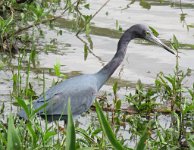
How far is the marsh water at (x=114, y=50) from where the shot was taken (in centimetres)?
679

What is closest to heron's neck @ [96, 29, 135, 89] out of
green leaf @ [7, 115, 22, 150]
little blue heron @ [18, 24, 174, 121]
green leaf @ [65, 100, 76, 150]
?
little blue heron @ [18, 24, 174, 121]

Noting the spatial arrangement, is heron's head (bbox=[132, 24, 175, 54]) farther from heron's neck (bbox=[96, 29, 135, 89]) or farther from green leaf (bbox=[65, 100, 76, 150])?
green leaf (bbox=[65, 100, 76, 150])

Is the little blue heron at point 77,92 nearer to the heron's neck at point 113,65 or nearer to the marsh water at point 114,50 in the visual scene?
the heron's neck at point 113,65

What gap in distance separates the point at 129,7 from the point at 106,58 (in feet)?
8.31

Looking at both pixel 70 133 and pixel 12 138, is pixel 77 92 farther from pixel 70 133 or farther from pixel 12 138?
pixel 70 133

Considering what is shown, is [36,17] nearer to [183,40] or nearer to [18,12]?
[18,12]

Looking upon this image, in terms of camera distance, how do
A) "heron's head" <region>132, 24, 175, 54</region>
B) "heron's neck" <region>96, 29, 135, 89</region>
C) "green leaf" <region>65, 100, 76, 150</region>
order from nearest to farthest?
"green leaf" <region>65, 100, 76, 150</region> < "heron's neck" <region>96, 29, 135, 89</region> < "heron's head" <region>132, 24, 175, 54</region>

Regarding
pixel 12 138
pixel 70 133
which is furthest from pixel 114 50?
pixel 70 133

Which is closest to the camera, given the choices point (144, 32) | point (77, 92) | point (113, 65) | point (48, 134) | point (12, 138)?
Answer: point (12, 138)

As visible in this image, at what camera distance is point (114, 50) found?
26.1ft

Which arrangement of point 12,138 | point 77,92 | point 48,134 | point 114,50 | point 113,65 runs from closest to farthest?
point 12,138
point 48,134
point 77,92
point 113,65
point 114,50

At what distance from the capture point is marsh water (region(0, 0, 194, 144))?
6.79 meters

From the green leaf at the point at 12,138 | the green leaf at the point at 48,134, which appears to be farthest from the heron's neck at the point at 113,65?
the green leaf at the point at 12,138

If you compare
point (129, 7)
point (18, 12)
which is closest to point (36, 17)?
point (18, 12)
